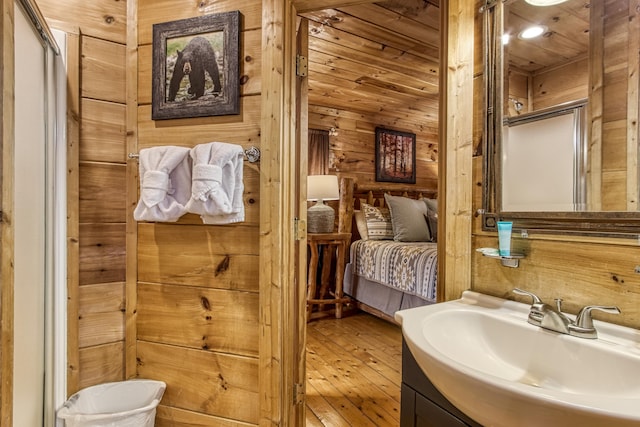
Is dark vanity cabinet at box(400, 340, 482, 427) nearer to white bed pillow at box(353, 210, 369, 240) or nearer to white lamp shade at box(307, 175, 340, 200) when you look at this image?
white lamp shade at box(307, 175, 340, 200)

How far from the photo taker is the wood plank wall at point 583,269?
78 cm

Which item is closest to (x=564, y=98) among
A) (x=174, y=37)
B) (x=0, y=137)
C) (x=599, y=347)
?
(x=599, y=347)

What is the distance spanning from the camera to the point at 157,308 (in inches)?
55.6

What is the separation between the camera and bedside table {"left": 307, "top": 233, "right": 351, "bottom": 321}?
10.1ft

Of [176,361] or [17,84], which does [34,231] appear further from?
[176,361]

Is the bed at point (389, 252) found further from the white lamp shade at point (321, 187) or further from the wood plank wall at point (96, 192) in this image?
the wood plank wall at point (96, 192)

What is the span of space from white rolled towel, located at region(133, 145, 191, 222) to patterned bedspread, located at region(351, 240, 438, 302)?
1.75 metres

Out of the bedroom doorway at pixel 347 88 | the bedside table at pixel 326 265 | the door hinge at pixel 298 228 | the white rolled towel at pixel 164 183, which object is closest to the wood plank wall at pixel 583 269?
the door hinge at pixel 298 228

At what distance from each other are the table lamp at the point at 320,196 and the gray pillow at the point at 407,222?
2.19 ft

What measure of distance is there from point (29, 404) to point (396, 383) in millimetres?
1773

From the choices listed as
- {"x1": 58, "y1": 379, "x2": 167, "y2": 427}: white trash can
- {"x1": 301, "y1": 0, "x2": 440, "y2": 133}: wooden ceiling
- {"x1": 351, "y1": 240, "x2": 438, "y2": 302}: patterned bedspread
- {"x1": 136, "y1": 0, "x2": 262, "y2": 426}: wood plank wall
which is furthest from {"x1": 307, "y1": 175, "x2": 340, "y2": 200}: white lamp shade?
{"x1": 58, "y1": 379, "x2": 167, "y2": 427}: white trash can

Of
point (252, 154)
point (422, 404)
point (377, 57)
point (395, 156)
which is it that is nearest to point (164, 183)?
point (252, 154)

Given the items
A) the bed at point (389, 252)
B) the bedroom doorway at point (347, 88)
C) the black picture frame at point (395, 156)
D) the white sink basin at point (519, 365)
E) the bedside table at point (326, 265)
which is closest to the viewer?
the white sink basin at point (519, 365)

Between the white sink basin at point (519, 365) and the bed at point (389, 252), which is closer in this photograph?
the white sink basin at point (519, 365)
